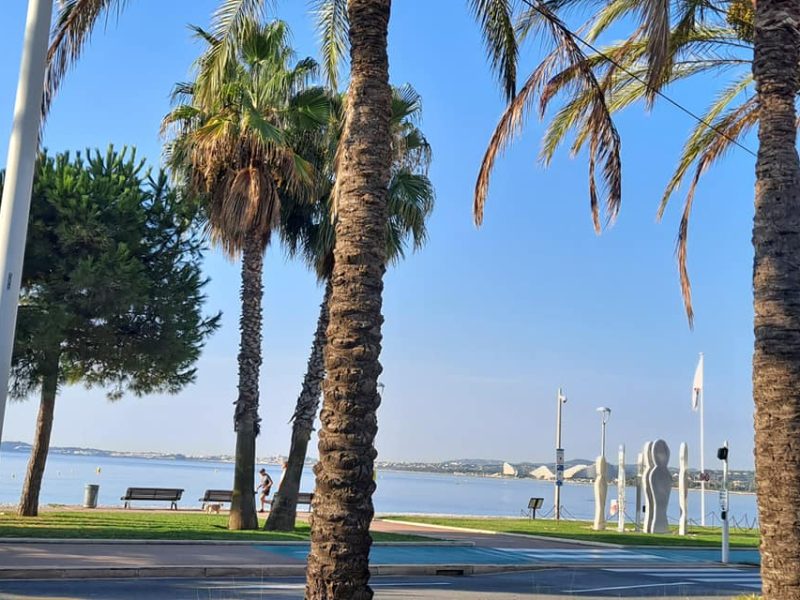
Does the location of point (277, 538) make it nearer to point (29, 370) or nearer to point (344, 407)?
point (29, 370)

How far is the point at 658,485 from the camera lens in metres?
29.9

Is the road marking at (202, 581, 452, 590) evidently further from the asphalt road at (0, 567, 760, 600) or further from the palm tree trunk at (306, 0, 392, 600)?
the palm tree trunk at (306, 0, 392, 600)

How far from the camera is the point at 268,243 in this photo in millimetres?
22094

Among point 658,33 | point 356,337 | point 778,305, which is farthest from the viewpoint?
point 658,33

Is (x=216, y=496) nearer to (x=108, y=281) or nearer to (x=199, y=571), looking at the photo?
(x=108, y=281)

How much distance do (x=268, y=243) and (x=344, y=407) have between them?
15588 mm

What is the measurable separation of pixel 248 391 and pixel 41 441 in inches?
236

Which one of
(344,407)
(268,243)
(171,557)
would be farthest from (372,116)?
(268,243)

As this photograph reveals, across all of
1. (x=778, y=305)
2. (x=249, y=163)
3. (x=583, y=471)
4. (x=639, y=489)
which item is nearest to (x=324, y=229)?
(x=249, y=163)

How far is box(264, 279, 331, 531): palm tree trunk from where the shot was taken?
2111cm

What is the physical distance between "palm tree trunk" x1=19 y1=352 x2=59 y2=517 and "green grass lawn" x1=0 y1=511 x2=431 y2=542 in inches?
16.9

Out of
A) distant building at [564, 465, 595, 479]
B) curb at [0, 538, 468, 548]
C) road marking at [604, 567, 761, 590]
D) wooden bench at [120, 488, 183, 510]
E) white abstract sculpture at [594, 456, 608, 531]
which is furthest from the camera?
distant building at [564, 465, 595, 479]

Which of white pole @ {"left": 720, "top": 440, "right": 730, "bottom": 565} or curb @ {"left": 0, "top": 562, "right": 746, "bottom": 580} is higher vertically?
white pole @ {"left": 720, "top": 440, "right": 730, "bottom": 565}

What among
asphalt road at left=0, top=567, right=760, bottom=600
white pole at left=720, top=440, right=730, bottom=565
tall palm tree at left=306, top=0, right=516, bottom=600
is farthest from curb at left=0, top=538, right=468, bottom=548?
tall palm tree at left=306, top=0, right=516, bottom=600
